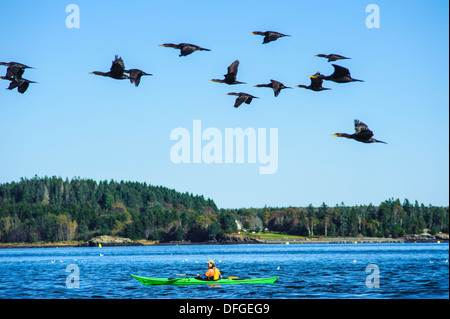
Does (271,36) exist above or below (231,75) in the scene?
above

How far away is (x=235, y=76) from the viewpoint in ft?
106

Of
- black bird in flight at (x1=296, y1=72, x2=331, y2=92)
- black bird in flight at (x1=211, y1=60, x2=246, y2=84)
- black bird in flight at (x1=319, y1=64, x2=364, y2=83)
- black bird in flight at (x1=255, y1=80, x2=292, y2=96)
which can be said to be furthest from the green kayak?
black bird in flight at (x1=319, y1=64, x2=364, y2=83)

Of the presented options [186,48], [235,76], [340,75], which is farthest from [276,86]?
[186,48]

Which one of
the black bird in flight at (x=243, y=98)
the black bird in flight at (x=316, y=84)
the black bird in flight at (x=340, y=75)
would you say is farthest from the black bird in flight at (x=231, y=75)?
the black bird in flight at (x=340, y=75)

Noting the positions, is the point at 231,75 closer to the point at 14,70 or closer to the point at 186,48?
the point at 186,48

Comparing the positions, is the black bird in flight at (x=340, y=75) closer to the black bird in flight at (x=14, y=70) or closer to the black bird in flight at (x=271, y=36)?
the black bird in flight at (x=271, y=36)

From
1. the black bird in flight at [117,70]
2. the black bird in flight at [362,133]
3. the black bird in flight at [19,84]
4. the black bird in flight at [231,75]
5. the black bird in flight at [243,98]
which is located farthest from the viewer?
the black bird in flight at [243,98]

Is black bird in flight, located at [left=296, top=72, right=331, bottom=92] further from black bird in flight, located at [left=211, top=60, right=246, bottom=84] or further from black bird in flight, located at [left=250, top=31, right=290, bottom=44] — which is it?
black bird in flight, located at [left=211, top=60, right=246, bottom=84]

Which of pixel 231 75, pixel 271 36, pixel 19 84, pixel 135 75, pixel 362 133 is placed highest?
pixel 271 36

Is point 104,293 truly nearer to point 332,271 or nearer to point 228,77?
point 228,77

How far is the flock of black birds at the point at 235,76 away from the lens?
93.2 feet

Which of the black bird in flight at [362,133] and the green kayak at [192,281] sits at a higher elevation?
the black bird in flight at [362,133]
